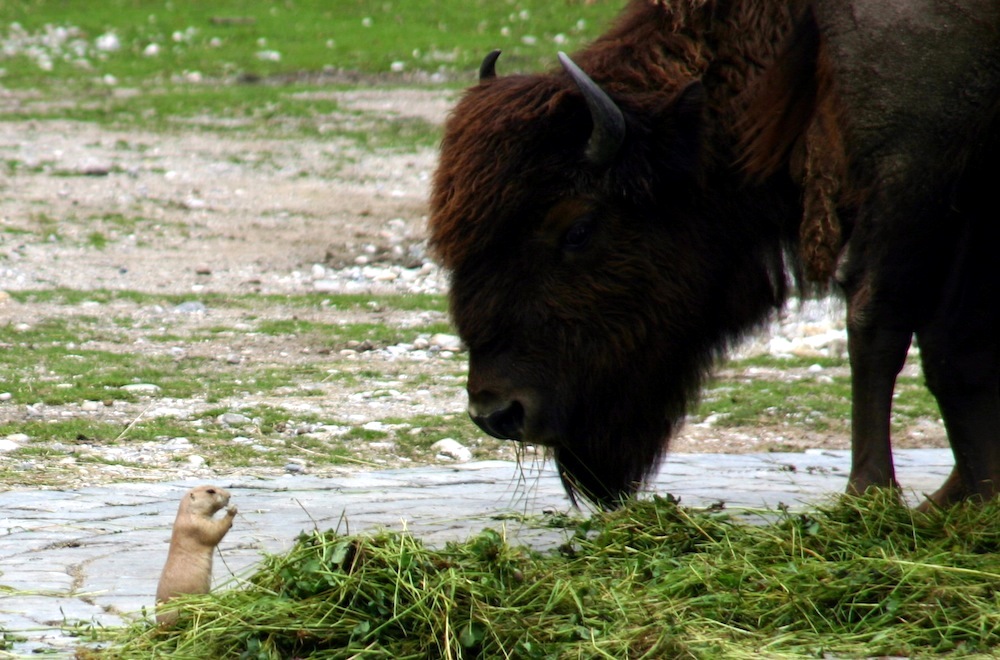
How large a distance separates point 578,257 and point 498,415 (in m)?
0.61

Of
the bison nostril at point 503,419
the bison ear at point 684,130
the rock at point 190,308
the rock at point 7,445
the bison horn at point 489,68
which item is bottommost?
the rock at point 7,445

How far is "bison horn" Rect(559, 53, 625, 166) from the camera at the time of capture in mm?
4734

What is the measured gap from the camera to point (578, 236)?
191 inches

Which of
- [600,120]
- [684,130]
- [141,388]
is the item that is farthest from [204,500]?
[141,388]

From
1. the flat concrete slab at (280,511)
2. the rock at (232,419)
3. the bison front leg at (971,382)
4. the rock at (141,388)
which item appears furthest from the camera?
the rock at (141,388)

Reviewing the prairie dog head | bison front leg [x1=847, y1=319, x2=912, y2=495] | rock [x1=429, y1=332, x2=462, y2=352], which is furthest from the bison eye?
rock [x1=429, y1=332, x2=462, y2=352]

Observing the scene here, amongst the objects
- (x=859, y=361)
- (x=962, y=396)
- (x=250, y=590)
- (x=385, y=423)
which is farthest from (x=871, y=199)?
(x=385, y=423)

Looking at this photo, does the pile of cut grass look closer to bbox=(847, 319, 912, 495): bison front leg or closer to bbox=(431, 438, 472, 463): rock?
bbox=(847, 319, 912, 495): bison front leg

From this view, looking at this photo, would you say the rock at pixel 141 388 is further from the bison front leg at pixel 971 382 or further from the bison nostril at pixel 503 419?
the bison front leg at pixel 971 382

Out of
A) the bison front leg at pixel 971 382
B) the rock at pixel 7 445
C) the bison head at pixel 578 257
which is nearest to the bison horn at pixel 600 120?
the bison head at pixel 578 257

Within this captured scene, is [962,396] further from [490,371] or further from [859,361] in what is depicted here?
[490,371]

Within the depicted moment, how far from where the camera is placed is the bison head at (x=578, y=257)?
4.70m

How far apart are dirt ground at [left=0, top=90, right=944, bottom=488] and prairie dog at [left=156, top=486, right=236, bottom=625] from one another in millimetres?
A: 3107

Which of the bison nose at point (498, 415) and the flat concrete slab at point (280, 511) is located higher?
the bison nose at point (498, 415)
